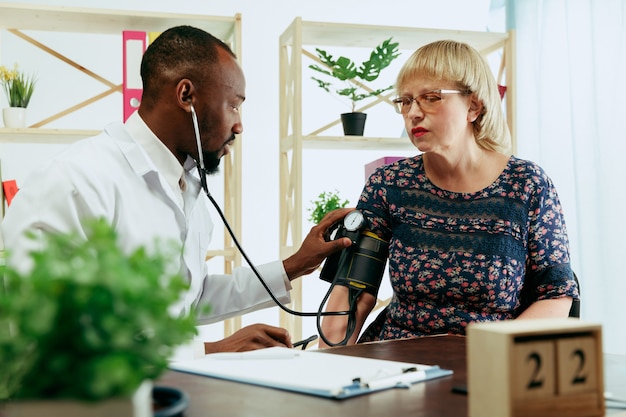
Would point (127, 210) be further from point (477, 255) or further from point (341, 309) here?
point (477, 255)

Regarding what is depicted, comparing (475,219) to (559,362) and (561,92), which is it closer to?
(559,362)

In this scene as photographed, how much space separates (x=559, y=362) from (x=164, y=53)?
1.23 metres

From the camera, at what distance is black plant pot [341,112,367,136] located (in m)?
2.73

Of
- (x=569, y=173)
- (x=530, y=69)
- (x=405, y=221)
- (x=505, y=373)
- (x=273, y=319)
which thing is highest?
(x=530, y=69)

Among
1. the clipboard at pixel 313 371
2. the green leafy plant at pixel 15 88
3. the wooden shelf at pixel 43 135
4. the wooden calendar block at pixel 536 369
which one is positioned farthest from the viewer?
the green leafy plant at pixel 15 88

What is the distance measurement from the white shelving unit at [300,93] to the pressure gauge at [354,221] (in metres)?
0.98

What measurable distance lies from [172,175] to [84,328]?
1.16 metres

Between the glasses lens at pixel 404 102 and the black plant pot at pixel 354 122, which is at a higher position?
the black plant pot at pixel 354 122

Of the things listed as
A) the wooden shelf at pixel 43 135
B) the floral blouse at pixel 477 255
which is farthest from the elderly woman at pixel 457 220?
the wooden shelf at pixel 43 135

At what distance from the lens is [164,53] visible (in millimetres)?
1628

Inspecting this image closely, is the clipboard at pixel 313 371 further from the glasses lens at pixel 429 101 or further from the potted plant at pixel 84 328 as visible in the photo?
the glasses lens at pixel 429 101

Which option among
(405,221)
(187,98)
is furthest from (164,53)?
(405,221)

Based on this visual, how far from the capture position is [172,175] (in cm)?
159

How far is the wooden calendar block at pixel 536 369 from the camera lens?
0.63 metres
